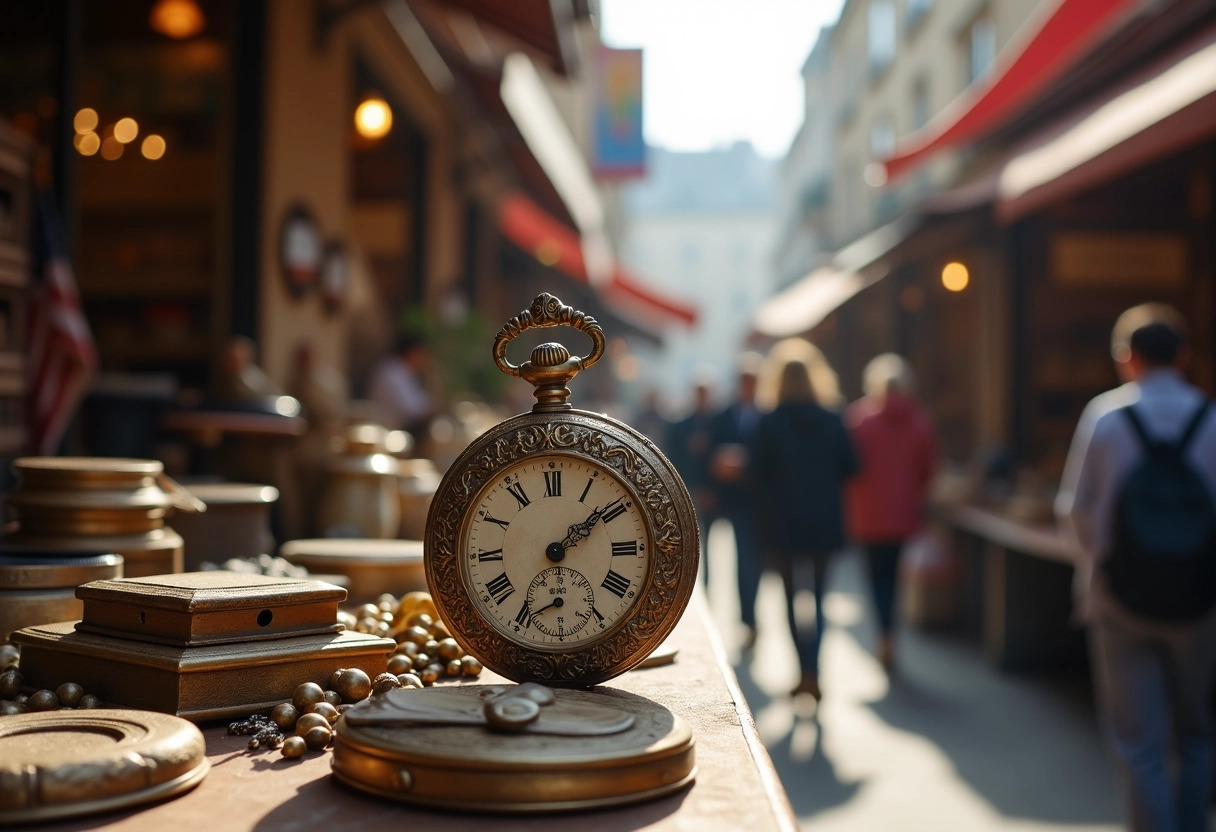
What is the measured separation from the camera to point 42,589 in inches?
66.6

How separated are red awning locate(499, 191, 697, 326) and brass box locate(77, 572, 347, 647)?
14122 mm

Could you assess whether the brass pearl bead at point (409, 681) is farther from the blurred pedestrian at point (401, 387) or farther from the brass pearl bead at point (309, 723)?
the blurred pedestrian at point (401, 387)

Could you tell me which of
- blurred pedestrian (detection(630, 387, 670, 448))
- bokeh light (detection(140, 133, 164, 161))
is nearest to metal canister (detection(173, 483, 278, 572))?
bokeh light (detection(140, 133, 164, 161))

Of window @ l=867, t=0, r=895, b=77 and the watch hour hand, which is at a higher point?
window @ l=867, t=0, r=895, b=77

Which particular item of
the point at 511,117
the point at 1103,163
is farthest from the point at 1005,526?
the point at 511,117

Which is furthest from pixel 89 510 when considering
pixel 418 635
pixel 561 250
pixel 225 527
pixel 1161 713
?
pixel 561 250

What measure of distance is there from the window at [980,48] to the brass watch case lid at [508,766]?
14.6 metres

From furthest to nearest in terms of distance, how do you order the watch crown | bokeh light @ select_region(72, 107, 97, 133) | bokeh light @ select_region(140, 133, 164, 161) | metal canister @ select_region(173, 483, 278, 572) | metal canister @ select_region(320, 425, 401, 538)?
bokeh light @ select_region(72, 107, 97, 133) < bokeh light @ select_region(140, 133, 164, 161) < metal canister @ select_region(320, 425, 401, 538) < metal canister @ select_region(173, 483, 278, 572) < the watch crown

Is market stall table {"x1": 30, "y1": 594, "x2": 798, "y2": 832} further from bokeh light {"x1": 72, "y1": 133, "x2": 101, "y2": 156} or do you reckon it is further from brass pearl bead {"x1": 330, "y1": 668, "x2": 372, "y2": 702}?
bokeh light {"x1": 72, "y1": 133, "x2": 101, "y2": 156}

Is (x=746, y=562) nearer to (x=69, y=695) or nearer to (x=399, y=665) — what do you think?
(x=399, y=665)

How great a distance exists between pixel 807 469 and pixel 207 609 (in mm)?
5595

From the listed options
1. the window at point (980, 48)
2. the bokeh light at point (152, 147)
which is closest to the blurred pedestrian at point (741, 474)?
the bokeh light at point (152, 147)

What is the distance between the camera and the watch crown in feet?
4.82

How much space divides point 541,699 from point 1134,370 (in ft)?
12.5
